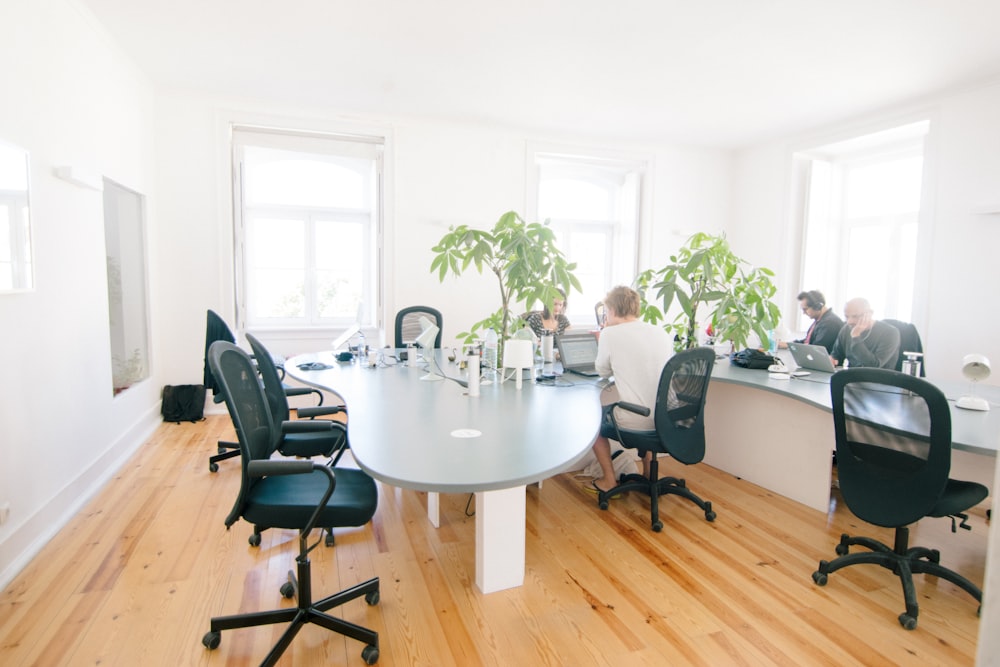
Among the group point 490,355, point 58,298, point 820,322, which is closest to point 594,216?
point 820,322

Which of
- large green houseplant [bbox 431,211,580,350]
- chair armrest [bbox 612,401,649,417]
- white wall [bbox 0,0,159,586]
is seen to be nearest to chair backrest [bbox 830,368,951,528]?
chair armrest [bbox 612,401,649,417]

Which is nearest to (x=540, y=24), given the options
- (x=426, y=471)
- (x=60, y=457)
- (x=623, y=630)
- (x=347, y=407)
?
(x=347, y=407)

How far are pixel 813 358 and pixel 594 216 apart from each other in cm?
398

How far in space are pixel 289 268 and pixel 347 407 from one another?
4162mm

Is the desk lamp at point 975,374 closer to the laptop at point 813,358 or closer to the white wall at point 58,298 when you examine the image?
the laptop at point 813,358

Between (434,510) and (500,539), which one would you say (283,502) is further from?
(434,510)

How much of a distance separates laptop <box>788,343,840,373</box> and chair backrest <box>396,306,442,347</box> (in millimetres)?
3083

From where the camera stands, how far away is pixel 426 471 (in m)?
1.64

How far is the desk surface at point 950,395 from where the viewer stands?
2227mm

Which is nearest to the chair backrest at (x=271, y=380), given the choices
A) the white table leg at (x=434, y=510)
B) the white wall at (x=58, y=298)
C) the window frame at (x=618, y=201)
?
the white table leg at (x=434, y=510)

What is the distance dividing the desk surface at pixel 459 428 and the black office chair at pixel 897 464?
1154mm

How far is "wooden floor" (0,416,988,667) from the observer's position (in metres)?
1.99

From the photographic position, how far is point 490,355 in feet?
11.3

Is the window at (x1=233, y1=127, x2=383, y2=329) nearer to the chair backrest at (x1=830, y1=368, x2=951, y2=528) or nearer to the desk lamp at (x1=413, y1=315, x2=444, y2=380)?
the desk lamp at (x1=413, y1=315, x2=444, y2=380)
